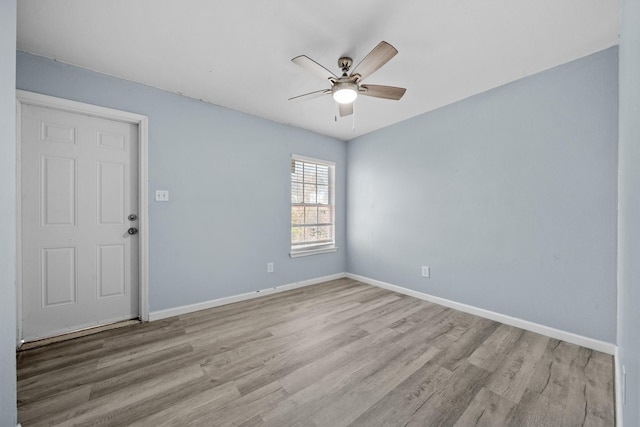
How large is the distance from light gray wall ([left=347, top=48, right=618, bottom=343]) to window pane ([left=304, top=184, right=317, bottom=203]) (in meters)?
1.22

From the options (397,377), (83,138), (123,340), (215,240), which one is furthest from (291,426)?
(83,138)

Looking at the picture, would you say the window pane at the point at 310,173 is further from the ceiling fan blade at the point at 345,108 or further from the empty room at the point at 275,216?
the ceiling fan blade at the point at 345,108

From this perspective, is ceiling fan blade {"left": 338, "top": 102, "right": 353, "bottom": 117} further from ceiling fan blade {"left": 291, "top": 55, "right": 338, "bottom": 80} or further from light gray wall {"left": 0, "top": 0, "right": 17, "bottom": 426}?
light gray wall {"left": 0, "top": 0, "right": 17, "bottom": 426}

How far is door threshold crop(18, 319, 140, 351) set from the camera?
2059mm

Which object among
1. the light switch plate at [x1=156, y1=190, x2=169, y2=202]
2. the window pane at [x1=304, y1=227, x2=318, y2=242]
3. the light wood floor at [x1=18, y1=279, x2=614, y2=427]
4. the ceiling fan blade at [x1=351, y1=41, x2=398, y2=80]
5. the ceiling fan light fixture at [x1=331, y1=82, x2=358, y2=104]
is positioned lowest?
the light wood floor at [x1=18, y1=279, x2=614, y2=427]

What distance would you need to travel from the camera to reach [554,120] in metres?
2.22

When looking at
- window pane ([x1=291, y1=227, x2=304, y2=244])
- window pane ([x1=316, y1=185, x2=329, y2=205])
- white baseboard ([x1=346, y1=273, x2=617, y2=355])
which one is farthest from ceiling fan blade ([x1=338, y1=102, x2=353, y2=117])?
white baseboard ([x1=346, y1=273, x2=617, y2=355])

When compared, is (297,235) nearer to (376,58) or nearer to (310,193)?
(310,193)

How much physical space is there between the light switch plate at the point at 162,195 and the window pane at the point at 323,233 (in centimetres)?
226

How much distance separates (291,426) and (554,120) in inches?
125

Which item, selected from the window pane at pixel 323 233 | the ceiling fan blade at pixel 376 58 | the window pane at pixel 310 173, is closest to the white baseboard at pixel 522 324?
the window pane at pixel 323 233

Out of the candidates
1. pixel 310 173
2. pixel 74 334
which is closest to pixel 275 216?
pixel 310 173

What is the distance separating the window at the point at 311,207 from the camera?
3834 millimetres

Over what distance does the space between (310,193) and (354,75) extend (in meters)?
2.26
